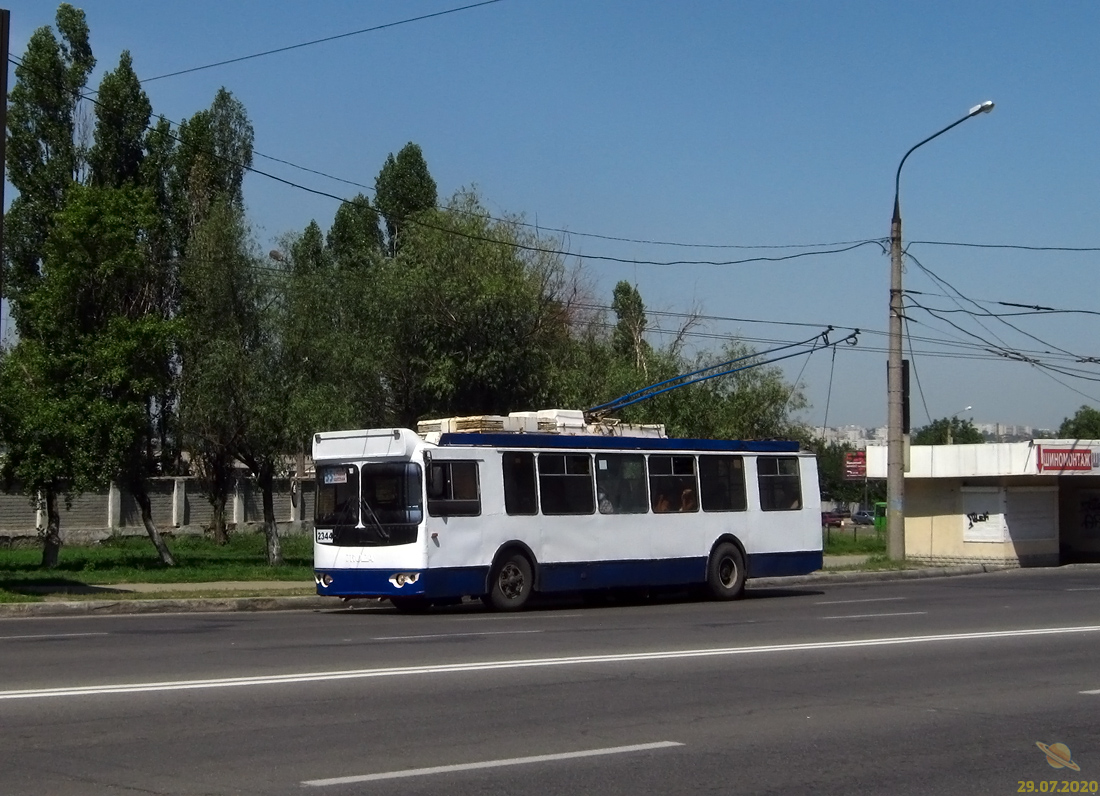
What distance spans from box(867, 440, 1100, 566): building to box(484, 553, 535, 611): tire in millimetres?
21421

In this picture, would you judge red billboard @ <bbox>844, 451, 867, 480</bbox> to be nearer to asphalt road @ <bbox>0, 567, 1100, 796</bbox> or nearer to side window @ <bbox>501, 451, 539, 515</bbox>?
side window @ <bbox>501, 451, 539, 515</bbox>

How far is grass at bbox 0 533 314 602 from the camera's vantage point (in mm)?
23125

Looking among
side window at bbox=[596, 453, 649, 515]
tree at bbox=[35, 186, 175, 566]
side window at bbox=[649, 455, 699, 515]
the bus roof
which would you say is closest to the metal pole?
the bus roof

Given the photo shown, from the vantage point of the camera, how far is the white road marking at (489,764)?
23.2 feet

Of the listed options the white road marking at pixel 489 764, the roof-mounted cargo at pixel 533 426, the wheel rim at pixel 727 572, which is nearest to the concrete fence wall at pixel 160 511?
the roof-mounted cargo at pixel 533 426

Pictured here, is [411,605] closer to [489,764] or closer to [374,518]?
[374,518]

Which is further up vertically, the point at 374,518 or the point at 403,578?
the point at 374,518

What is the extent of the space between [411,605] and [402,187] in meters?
31.2

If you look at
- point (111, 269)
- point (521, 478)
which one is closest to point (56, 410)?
point (111, 269)

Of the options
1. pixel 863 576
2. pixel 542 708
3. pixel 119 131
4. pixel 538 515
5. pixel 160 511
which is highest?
pixel 119 131

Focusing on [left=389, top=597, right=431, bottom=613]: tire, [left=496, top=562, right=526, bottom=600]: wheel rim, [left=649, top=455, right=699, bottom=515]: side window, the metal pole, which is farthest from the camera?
the metal pole

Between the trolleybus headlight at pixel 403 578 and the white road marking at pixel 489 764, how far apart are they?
10386mm

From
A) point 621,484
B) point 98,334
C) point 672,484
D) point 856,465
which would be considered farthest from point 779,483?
point 856,465

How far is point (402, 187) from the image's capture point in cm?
4997
